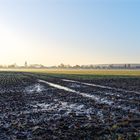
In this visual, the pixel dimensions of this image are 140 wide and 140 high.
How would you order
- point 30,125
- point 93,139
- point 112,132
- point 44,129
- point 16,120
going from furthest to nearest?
point 16,120, point 30,125, point 44,129, point 112,132, point 93,139

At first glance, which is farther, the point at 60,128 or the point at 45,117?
the point at 45,117

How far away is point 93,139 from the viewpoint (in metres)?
11.2

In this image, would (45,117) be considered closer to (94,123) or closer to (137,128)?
(94,123)

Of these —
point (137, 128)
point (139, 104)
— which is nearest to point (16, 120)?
point (137, 128)

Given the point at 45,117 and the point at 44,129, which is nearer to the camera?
the point at 44,129

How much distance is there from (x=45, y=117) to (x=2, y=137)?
16.3ft

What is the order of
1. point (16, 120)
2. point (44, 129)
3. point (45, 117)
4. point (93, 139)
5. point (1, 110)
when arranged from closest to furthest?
point (93, 139) → point (44, 129) → point (16, 120) → point (45, 117) → point (1, 110)

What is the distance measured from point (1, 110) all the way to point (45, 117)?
3.81 metres

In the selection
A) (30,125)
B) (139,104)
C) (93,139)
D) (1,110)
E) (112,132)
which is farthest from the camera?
(139,104)

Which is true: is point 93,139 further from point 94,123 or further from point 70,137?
point 94,123

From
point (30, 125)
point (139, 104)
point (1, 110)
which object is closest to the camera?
point (30, 125)

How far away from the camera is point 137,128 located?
13.1 meters

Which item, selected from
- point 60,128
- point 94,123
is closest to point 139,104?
point 94,123

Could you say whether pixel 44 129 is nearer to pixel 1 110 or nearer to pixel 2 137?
pixel 2 137
